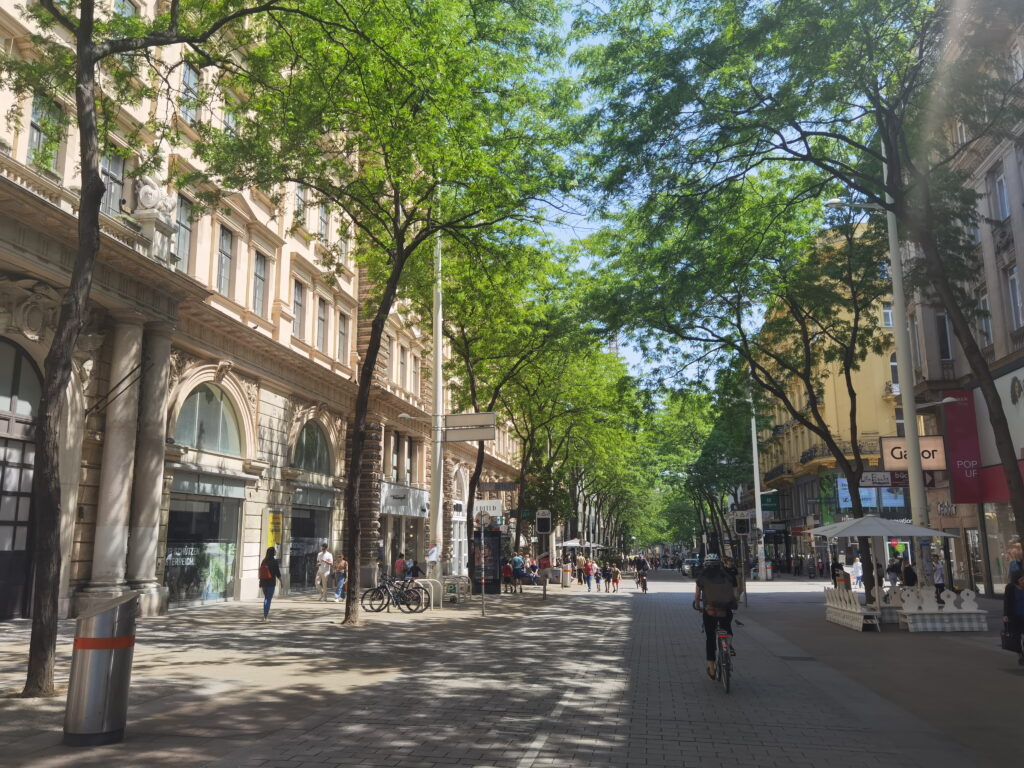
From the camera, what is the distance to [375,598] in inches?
876

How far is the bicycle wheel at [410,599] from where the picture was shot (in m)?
21.3

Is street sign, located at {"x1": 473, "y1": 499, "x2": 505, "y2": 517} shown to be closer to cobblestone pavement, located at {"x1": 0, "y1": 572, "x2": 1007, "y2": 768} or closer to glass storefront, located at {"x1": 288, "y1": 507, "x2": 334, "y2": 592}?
cobblestone pavement, located at {"x1": 0, "y1": 572, "x2": 1007, "y2": 768}

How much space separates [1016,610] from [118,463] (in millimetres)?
17050

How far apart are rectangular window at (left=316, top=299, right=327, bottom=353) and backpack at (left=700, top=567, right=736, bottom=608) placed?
69.6ft

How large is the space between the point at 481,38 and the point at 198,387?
1169 centimetres

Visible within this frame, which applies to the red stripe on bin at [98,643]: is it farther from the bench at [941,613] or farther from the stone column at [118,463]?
the bench at [941,613]

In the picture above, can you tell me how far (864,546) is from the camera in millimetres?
20047

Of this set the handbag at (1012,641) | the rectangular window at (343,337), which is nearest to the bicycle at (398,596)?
the rectangular window at (343,337)

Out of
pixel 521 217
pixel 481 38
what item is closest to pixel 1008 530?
pixel 521 217

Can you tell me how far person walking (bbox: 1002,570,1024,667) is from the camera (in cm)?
1184

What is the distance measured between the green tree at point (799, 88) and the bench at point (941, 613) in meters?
6.05

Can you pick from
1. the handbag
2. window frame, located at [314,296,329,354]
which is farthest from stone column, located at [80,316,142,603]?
the handbag

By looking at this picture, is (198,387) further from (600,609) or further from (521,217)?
(600,609)

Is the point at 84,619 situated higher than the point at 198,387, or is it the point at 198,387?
the point at 198,387
